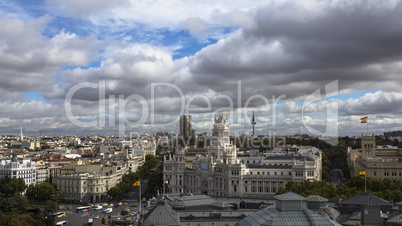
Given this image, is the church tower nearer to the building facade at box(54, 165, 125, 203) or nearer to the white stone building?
the building facade at box(54, 165, 125, 203)

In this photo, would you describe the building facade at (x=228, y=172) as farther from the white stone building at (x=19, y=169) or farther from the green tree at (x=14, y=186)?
the white stone building at (x=19, y=169)

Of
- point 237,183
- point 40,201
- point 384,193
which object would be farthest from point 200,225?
point 40,201

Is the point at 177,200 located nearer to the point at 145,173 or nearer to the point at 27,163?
the point at 27,163

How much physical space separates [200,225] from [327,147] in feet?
531

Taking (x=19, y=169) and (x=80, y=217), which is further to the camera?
(x=19, y=169)

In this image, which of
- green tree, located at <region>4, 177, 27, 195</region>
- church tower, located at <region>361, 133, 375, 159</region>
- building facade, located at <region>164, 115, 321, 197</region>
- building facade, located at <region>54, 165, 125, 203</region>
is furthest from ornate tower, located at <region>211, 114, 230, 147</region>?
green tree, located at <region>4, 177, 27, 195</region>

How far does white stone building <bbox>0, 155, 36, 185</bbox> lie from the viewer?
113m

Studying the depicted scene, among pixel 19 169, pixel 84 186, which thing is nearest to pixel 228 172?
pixel 84 186

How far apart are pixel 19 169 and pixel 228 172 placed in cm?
5993

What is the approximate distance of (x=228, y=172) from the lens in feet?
307

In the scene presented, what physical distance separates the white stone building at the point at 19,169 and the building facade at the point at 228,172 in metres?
41.7

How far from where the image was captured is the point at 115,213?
283ft

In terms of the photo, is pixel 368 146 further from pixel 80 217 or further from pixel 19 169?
pixel 19 169

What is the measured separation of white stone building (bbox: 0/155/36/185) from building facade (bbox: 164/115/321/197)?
137 feet
